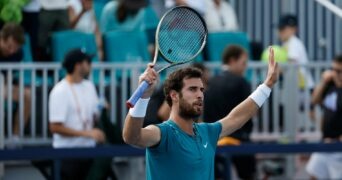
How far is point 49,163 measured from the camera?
37.6 ft

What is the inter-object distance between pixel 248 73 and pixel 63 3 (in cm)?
224

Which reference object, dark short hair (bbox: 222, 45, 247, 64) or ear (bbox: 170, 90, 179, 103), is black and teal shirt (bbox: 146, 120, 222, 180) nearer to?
ear (bbox: 170, 90, 179, 103)

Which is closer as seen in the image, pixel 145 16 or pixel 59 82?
pixel 59 82

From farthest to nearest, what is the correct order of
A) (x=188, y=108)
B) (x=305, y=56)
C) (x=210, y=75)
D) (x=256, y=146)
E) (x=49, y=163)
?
(x=305, y=56), (x=210, y=75), (x=256, y=146), (x=49, y=163), (x=188, y=108)

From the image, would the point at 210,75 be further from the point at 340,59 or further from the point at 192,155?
the point at 192,155

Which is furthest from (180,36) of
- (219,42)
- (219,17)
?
(219,17)

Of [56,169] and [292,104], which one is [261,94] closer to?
[56,169]

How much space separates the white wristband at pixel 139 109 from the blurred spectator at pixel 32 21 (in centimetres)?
573

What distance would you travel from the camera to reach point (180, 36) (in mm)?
8094

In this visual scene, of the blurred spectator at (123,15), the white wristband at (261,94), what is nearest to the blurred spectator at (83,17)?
the blurred spectator at (123,15)

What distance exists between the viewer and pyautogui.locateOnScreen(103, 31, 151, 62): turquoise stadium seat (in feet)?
44.1

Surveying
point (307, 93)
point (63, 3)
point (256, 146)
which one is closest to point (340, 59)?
point (307, 93)

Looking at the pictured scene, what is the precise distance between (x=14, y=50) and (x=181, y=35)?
462 centimetres

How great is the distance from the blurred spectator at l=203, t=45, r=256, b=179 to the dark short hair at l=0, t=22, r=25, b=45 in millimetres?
2005
